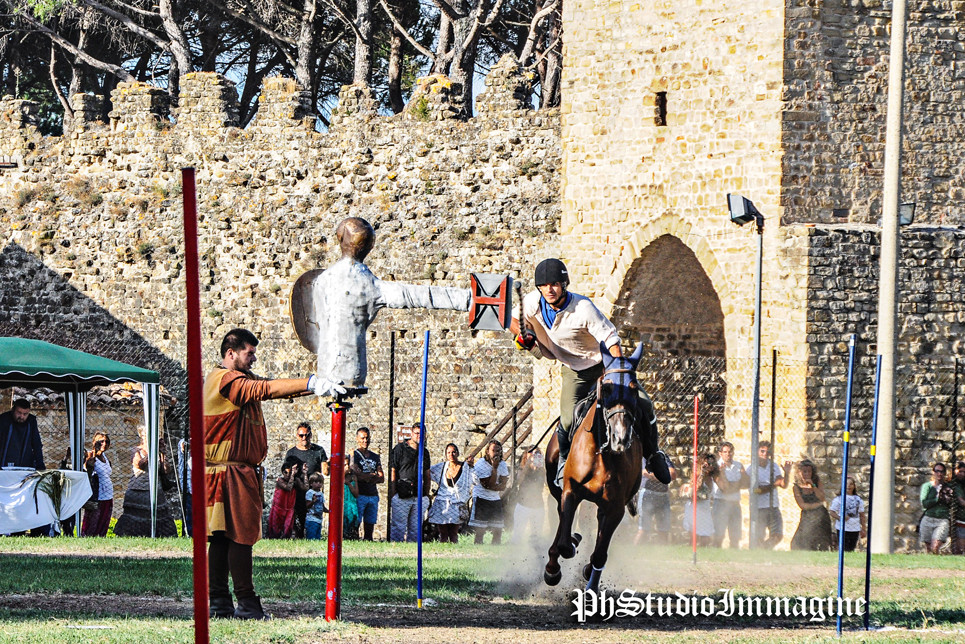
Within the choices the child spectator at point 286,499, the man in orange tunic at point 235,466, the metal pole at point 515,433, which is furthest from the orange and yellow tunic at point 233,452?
the metal pole at point 515,433

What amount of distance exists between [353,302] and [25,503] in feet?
23.5

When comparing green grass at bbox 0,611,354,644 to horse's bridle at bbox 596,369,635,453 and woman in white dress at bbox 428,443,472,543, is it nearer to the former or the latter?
horse's bridle at bbox 596,369,635,453

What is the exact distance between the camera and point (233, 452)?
30.2 feet

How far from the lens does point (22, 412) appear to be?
1603 cm

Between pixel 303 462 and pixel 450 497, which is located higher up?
pixel 303 462

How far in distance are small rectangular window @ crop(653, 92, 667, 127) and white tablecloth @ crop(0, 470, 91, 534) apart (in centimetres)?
771

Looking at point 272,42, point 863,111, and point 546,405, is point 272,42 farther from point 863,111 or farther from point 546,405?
point 863,111

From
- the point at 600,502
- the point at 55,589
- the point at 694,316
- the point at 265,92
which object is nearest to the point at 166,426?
the point at 265,92

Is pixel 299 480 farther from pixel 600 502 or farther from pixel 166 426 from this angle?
pixel 600 502

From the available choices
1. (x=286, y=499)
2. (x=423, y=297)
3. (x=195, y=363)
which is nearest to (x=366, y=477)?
(x=286, y=499)

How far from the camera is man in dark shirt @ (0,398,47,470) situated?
52.5ft

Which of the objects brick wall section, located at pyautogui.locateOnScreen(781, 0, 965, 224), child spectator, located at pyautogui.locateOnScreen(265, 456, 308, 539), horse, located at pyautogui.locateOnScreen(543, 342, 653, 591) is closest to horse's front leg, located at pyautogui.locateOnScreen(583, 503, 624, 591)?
horse, located at pyautogui.locateOnScreen(543, 342, 653, 591)

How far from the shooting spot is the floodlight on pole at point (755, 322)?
16.6 metres

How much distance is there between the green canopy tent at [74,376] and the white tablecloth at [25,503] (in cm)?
112
